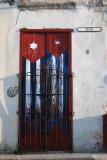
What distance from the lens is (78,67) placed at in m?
12.5

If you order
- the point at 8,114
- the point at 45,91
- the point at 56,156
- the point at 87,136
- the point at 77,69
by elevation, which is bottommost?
the point at 56,156

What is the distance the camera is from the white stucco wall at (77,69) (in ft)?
40.5

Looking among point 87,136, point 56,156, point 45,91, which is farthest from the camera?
point 45,91

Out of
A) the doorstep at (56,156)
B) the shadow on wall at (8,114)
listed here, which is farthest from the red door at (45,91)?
→ the doorstep at (56,156)

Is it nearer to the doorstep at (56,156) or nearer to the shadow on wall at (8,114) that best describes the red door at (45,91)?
the shadow on wall at (8,114)

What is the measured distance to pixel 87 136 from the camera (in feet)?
40.5

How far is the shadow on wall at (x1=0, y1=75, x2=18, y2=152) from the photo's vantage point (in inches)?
486

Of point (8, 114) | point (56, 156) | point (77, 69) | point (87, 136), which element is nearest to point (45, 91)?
point (77, 69)

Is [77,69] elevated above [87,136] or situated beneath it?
elevated above

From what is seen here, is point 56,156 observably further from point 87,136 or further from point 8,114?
point 8,114

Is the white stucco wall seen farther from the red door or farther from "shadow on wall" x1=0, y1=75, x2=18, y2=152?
the red door

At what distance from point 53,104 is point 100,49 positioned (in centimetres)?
184

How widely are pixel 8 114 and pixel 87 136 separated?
6.76ft

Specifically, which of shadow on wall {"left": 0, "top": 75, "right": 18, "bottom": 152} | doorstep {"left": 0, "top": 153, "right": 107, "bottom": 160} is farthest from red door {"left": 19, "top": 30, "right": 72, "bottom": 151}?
doorstep {"left": 0, "top": 153, "right": 107, "bottom": 160}
